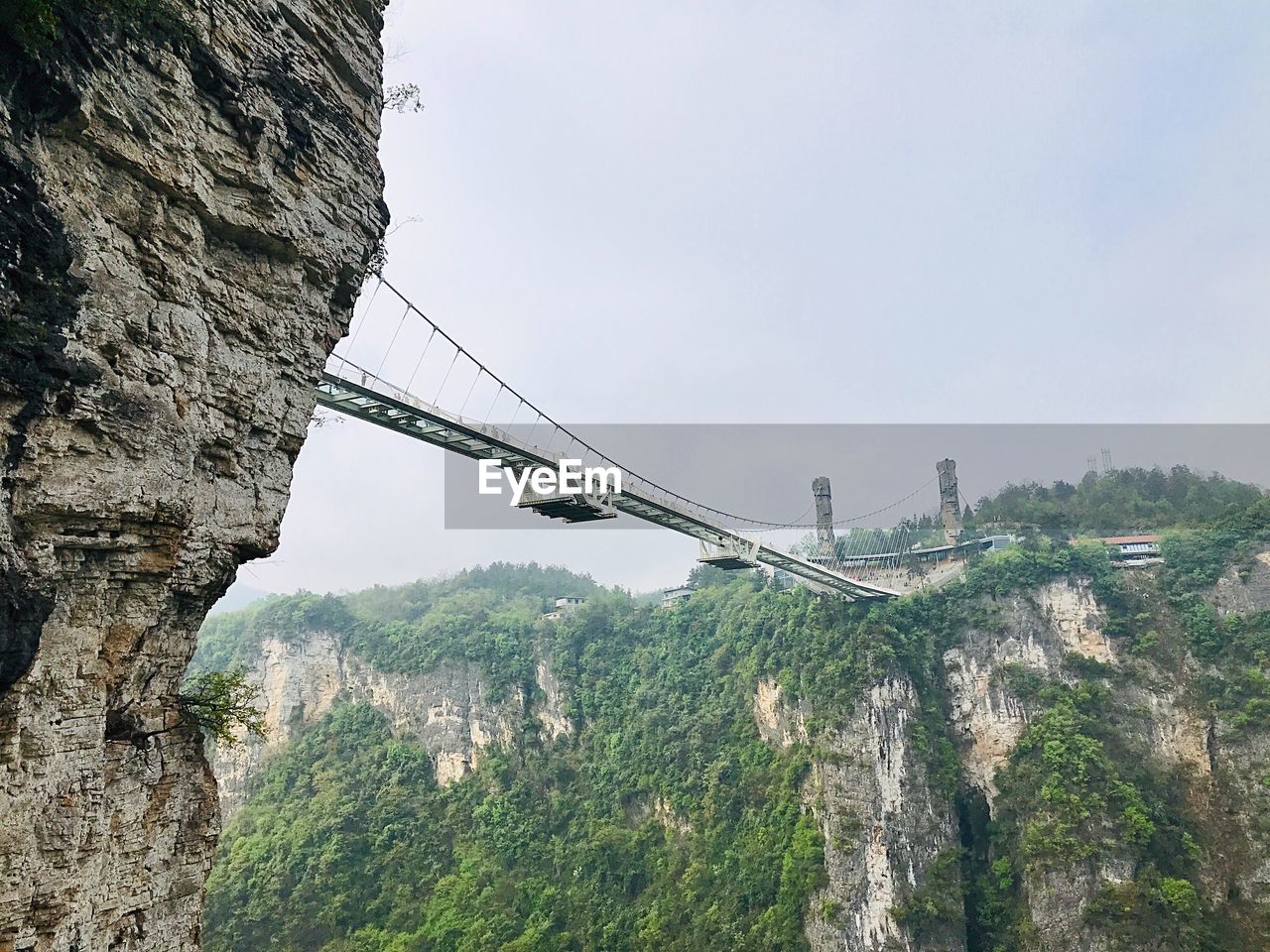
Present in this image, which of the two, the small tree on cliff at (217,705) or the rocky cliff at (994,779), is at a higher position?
the small tree on cliff at (217,705)

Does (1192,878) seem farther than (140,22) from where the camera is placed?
Yes

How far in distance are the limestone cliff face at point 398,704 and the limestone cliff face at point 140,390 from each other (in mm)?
28373

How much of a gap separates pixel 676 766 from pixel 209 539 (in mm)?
24897

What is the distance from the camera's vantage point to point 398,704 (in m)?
33.2

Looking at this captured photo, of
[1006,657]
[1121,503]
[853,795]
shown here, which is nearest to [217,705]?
[853,795]

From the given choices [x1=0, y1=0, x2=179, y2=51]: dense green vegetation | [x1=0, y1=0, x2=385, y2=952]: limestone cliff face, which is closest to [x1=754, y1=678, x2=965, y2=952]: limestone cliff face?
[x1=0, y1=0, x2=385, y2=952]: limestone cliff face

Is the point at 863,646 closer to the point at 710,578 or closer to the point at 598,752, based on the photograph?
the point at 598,752

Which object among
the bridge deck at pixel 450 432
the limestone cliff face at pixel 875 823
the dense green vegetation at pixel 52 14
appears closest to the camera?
the dense green vegetation at pixel 52 14

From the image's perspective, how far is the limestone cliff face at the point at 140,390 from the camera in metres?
3.68

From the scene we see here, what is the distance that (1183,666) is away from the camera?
73.7ft

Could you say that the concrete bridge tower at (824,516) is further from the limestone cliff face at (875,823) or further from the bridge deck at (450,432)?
the bridge deck at (450,432)

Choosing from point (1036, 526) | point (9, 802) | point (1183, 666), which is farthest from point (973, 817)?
point (9, 802)

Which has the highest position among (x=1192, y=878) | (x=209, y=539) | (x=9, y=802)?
(x=209, y=539)

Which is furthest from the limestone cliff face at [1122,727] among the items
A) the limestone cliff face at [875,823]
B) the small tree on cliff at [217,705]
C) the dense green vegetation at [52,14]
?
the dense green vegetation at [52,14]
